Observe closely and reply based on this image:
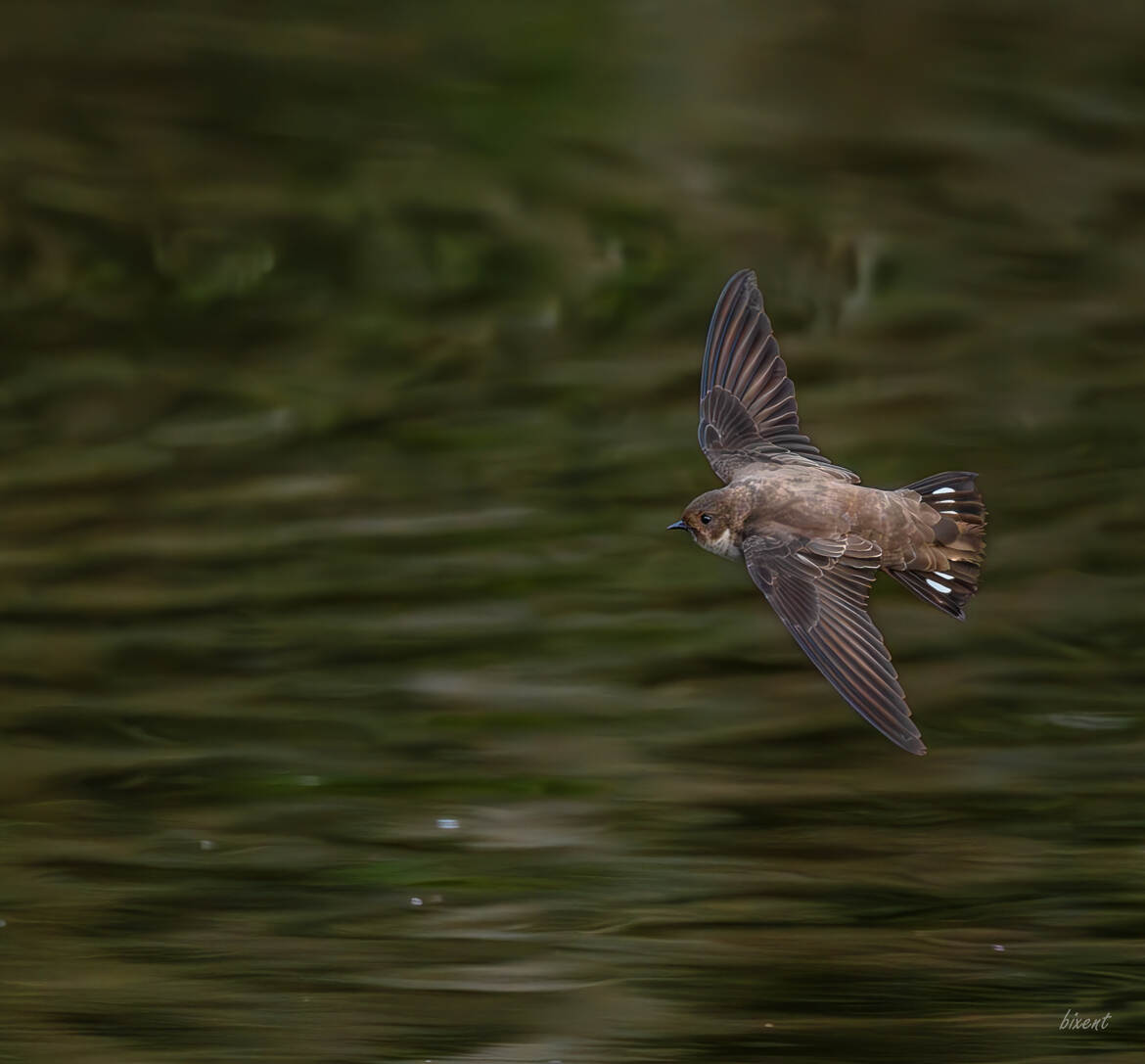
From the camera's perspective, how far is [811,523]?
13.2 ft

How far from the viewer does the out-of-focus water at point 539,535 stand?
4.30m

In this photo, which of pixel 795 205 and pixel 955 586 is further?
pixel 795 205

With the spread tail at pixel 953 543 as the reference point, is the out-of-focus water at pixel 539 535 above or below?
below

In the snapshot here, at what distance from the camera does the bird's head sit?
4.07 metres

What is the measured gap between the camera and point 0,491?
21.4ft

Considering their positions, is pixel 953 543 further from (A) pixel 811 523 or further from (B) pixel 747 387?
(B) pixel 747 387

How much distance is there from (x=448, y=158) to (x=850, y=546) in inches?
176

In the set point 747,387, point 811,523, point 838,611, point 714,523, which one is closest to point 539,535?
point 747,387

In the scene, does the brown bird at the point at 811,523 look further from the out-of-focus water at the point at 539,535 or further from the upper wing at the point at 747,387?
the out-of-focus water at the point at 539,535

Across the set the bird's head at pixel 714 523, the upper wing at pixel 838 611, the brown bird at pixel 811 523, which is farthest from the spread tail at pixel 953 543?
the bird's head at pixel 714 523

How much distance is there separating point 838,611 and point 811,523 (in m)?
0.27

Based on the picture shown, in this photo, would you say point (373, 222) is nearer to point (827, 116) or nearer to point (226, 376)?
point (226, 376)

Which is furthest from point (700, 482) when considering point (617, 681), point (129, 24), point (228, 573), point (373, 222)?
point (129, 24)

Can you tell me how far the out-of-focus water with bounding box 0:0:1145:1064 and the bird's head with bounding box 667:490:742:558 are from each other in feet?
3.02
